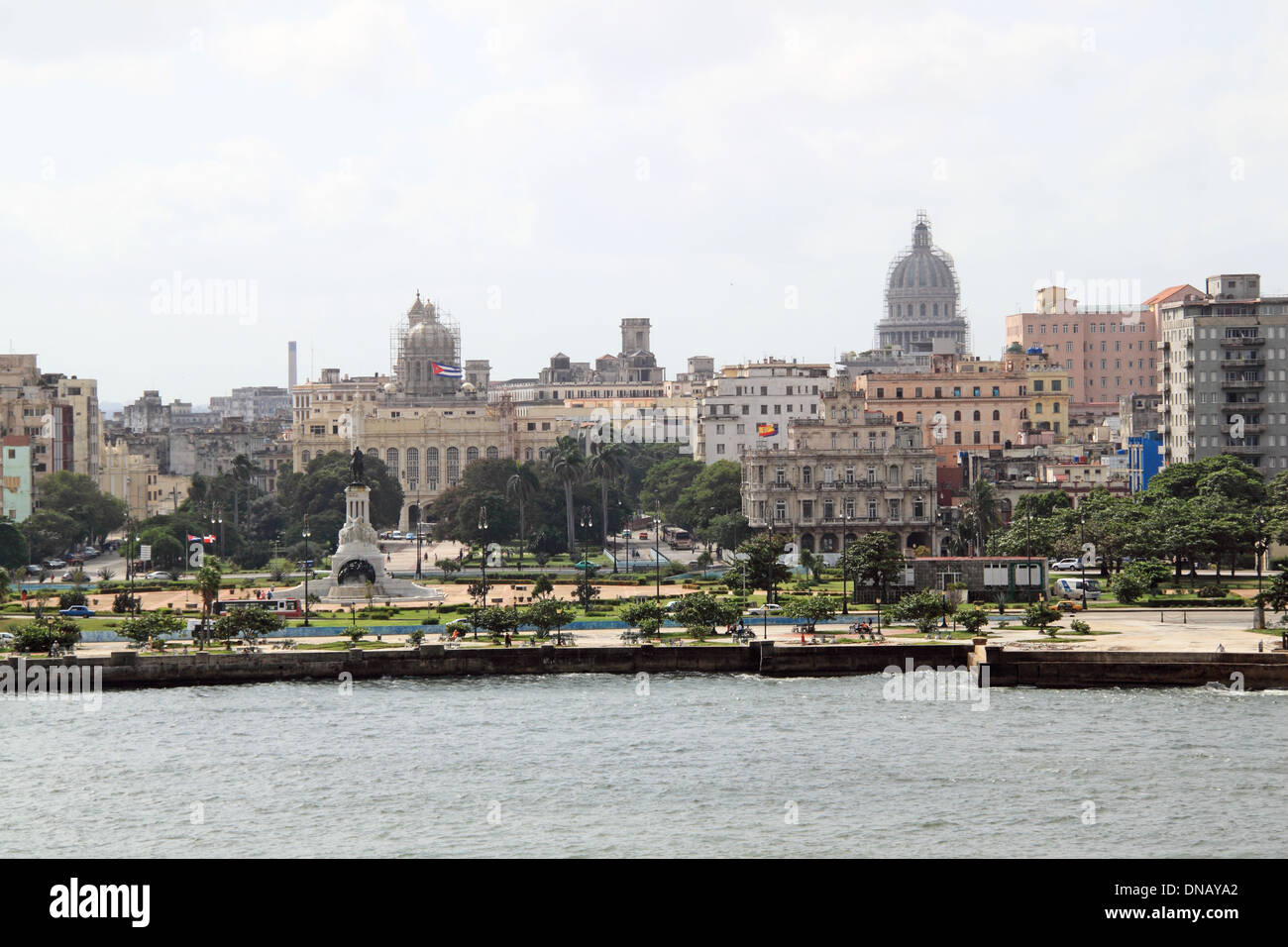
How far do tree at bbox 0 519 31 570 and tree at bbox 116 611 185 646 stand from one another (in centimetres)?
4844

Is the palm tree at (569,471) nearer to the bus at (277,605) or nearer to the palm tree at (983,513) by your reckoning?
the palm tree at (983,513)

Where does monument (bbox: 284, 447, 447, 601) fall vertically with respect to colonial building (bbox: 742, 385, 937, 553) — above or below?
below

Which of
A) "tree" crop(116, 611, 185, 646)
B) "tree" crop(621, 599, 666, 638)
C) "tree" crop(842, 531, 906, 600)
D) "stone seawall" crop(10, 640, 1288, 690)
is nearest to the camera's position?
"stone seawall" crop(10, 640, 1288, 690)

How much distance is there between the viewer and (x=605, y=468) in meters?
153

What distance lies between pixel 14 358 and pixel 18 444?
24.0 meters

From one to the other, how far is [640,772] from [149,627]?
32836mm

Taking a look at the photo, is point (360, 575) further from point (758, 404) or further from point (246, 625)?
point (758, 404)

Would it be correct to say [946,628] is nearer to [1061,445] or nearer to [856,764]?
[856,764]

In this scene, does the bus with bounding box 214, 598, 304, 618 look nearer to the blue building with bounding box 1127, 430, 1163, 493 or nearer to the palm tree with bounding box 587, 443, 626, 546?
the palm tree with bounding box 587, 443, 626, 546

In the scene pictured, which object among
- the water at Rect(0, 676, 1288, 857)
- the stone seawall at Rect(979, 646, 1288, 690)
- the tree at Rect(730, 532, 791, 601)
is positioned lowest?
the water at Rect(0, 676, 1288, 857)

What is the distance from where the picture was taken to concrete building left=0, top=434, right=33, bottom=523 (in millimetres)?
165750

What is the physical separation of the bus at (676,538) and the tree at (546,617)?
7577cm

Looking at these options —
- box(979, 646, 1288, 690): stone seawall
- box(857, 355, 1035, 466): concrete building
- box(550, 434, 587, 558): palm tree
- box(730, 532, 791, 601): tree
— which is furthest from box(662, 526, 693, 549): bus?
box(979, 646, 1288, 690): stone seawall
